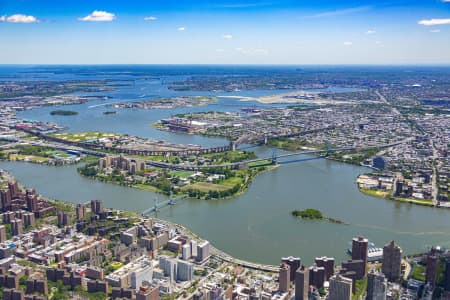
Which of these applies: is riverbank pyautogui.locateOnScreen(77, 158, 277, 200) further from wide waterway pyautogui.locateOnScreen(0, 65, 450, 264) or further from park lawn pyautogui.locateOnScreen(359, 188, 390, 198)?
park lawn pyautogui.locateOnScreen(359, 188, 390, 198)

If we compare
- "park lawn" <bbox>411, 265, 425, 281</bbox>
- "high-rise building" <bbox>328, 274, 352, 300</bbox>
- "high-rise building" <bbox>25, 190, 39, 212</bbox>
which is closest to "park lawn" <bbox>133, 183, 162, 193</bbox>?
"high-rise building" <bbox>25, 190, 39, 212</bbox>

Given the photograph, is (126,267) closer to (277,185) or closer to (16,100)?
(277,185)

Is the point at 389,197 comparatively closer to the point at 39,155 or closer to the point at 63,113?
the point at 39,155

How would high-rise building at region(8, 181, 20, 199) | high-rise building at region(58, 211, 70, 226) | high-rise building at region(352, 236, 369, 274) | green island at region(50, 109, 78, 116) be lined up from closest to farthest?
high-rise building at region(352, 236, 369, 274) < high-rise building at region(58, 211, 70, 226) < high-rise building at region(8, 181, 20, 199) < green island at region(50, 109, 78, 116)

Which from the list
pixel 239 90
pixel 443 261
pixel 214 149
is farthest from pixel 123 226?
pixel 239 90

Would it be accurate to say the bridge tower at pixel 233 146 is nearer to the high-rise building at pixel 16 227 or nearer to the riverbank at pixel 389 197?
the riverbank at pixel 389 197

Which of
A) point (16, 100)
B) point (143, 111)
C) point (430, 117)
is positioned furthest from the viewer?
point (16, 100)
